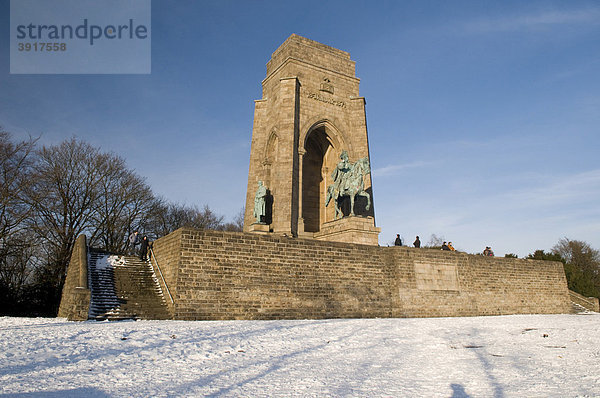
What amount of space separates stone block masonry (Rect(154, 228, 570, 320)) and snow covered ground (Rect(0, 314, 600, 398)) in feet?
6.98

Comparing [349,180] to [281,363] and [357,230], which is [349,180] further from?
[281,363]

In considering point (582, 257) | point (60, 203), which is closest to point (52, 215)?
point (60, 203)

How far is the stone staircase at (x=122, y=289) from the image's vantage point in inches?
412

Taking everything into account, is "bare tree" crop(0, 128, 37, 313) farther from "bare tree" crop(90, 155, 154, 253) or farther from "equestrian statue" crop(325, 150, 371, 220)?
"equestrian statue" crop(325, 150, 371, 220)

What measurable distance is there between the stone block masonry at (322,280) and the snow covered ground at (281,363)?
2.13m

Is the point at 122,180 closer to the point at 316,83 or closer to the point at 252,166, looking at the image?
the point at 252,166

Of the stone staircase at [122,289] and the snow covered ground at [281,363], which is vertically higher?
the stone staircase at [122,289]

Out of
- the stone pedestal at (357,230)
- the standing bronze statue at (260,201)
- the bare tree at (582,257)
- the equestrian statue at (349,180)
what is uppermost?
the equestrian statue at (349,180)

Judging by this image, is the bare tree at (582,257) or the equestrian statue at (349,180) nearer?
the equestrian statue at (349,180)

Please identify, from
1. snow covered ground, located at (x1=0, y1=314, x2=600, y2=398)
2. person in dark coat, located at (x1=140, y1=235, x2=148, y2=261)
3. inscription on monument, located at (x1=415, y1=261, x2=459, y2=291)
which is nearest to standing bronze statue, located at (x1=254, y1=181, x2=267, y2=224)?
person in dark coat, located at (x1=140, y1=235, x2=148, y2=261)

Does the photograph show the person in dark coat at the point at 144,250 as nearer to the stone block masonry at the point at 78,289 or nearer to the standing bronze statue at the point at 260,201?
the stone block masonry at the point at 78,289

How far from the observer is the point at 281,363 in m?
6.06

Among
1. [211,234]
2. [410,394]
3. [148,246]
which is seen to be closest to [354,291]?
[211,234]

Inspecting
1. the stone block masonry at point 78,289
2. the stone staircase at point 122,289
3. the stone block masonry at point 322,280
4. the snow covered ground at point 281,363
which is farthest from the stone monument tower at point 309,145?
the snow covered ground at point 281,363
